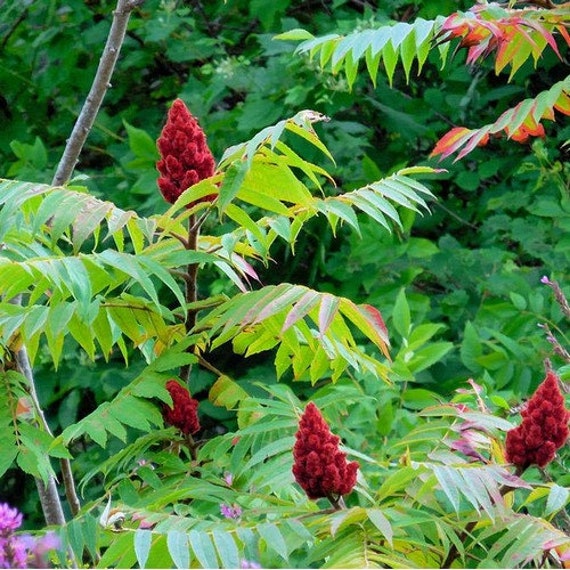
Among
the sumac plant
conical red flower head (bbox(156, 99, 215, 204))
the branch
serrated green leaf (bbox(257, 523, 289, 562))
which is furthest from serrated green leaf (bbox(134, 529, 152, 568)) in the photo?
the branch

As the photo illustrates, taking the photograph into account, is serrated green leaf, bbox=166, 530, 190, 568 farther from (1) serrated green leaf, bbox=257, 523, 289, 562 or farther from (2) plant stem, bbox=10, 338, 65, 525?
(2) plant stem, bbox=10, 338, 65, 525

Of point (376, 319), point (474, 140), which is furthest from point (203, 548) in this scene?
point (474, 140)

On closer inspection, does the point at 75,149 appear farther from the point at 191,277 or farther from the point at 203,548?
the point at 203,548

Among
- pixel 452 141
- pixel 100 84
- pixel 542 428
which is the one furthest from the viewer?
pixel 452 141

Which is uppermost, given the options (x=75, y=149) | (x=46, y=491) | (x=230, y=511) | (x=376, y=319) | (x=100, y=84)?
(x=100, y=84)

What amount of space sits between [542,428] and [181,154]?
2.42ft

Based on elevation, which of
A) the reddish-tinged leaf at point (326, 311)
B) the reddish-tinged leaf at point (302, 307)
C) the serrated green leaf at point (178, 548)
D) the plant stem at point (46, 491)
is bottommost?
the plant stem at point (46, 491)

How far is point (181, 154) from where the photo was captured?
6.45ft

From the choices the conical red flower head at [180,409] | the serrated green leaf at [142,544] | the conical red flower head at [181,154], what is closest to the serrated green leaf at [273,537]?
the serrated green leaf at [142,544]

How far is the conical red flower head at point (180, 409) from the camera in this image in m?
2.03

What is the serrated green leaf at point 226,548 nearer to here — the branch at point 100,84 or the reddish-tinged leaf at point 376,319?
the reddish-tinged leaf at point 376,319

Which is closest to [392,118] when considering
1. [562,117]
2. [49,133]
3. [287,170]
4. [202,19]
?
[562,117]

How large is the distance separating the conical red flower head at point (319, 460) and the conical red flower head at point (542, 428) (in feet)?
0.79

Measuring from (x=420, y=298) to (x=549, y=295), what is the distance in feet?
1.32
